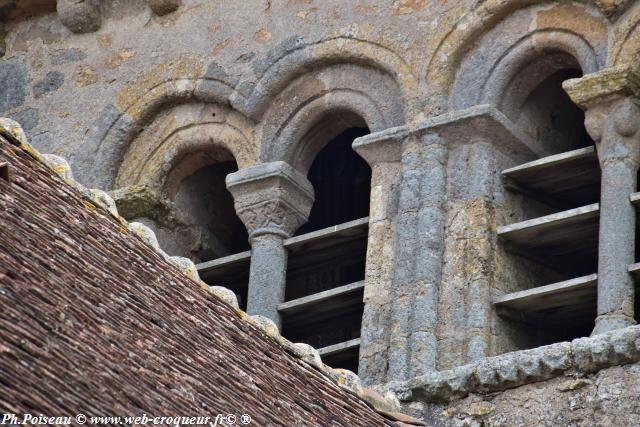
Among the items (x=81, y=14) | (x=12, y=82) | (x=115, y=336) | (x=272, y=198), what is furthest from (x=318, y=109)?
(x=115, y=336)

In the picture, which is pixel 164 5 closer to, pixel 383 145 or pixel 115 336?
pixel 383 145

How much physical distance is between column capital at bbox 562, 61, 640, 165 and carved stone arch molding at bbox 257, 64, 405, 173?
5.25 feet

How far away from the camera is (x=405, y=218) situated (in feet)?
43.7

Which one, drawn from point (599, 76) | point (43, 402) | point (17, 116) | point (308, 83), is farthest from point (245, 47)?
point (43, 402)

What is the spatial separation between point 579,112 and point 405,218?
1225 millimetres

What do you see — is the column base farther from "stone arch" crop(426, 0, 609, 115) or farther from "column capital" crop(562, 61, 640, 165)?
"stone arch" crop(426, 0, 609, 115)

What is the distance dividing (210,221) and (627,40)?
329 centimetres

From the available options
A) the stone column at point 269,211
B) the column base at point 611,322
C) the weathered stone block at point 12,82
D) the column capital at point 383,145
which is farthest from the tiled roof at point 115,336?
the weathered stone block at point 12,82

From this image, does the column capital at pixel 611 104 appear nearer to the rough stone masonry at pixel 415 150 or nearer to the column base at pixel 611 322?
the rough stone masonry at pixel 415 150

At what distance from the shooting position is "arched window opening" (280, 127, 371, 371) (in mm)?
13727

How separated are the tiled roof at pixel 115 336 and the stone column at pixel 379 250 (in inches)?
111

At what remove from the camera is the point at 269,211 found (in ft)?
47.0

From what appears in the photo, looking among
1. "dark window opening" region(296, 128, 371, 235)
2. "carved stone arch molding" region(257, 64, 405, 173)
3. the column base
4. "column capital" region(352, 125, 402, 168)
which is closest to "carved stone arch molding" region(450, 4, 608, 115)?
"column capital" region(352, 125, 402, 168)

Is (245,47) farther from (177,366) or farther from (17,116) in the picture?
(177,366)
